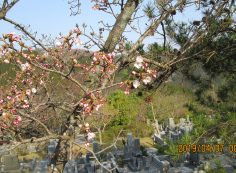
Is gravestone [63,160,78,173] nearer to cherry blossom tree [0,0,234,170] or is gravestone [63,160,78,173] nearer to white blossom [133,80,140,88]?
cherry blossom tree [0,0,234,170]

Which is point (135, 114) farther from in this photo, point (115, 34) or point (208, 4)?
point (115, 34)

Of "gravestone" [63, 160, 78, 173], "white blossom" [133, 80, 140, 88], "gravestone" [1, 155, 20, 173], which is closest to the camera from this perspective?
"white blossom" [133, 80, 140, 88]

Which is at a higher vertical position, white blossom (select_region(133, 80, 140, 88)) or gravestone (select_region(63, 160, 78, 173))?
white blossom (select_region(133, 80, 140, 88))

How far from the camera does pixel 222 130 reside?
3592mm

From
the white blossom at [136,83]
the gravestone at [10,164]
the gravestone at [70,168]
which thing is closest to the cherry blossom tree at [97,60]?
the white blossom at [136,83]

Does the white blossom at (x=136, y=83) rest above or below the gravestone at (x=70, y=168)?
above

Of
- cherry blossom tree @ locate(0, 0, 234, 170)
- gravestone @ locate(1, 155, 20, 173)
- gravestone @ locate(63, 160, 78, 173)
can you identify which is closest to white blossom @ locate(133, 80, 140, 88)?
cherry blossom tree @ locate(0, 0, 234, 170)

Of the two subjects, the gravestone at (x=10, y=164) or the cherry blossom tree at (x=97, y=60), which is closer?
the cherry blossom tree at (x=97, y=60)

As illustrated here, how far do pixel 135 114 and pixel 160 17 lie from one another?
40.4 feet

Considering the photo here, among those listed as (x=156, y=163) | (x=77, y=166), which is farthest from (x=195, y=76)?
(x=77, y=166)

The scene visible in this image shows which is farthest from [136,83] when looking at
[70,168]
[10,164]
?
[10,164]

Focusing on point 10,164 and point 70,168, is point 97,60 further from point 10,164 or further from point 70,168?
point 10,164

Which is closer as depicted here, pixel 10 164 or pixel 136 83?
pixel 136 83

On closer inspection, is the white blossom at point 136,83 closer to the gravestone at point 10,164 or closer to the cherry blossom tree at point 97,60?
the cherry blossom tree at point 97,60
